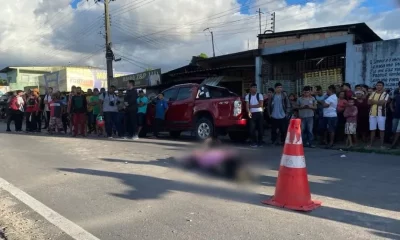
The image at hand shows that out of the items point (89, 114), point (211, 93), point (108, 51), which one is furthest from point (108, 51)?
point (211, 93)

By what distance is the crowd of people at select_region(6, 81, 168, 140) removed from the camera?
13133 millimetres

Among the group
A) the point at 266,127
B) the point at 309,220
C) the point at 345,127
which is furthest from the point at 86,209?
the point at 266,127

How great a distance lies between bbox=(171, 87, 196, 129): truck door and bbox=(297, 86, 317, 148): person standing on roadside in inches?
128

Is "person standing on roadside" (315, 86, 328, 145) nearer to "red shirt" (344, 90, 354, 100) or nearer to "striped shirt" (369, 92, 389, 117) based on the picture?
"red shirt" (344, 90, 354, 100)

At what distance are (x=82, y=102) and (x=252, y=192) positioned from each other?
9850 mm

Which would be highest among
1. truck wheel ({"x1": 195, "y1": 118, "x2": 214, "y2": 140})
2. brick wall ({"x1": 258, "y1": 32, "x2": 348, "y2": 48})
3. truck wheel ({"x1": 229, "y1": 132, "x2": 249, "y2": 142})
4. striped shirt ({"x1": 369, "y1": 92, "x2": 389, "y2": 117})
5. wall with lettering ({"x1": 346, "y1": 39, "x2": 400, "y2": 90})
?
brick wall ({"x1": 258, "y1": 32, "x2": 348, "y2": 48})

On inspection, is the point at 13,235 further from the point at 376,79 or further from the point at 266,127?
the point at 376,79

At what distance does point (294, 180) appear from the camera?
16.4 feet

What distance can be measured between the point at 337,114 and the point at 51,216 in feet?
27.2

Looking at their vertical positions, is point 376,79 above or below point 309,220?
above

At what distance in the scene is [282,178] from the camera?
16.7 ft

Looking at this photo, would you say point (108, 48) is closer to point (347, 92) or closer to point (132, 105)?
point (132, 105)

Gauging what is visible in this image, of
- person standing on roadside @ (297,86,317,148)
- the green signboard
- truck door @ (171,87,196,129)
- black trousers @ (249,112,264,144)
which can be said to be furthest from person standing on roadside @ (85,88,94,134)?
the green signboard

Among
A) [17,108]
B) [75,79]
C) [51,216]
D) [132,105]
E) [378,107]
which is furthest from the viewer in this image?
[75,79]
